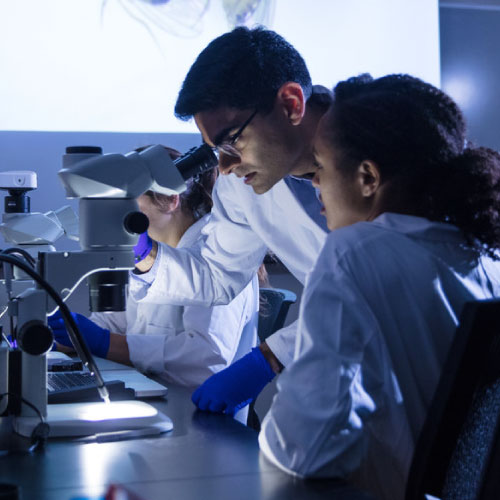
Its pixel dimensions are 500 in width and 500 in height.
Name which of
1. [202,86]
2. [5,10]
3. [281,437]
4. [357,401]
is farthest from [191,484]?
[5,10]

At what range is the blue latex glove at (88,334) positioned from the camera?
1997mm

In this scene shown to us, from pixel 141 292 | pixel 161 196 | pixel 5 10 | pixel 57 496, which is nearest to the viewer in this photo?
pixel 57 496

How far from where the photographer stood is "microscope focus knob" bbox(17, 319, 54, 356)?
3.69 feet

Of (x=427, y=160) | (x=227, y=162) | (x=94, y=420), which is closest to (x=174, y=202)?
(x=227, y=162)

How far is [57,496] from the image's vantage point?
880 millimetres

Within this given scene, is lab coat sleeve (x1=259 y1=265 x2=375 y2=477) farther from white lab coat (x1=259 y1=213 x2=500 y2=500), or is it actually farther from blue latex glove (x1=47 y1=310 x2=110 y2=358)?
blue latex glove (x1=47 y1=310 x2=110 y2=358)

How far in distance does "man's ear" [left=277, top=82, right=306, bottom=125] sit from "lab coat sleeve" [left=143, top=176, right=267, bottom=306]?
17.9 inches

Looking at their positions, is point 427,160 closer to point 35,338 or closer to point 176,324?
point 35,338

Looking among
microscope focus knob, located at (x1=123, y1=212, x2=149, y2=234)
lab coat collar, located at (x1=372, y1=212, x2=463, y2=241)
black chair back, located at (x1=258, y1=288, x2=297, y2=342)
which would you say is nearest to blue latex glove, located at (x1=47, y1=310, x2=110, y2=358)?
black chair back, located at (x1=258, y1=288, x2=297, y2=342)

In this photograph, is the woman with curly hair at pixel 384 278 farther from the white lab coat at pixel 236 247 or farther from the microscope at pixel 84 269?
the white lab coat at pixel 236 247

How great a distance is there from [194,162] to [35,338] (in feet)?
1.49

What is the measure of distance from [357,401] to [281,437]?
108 millimetres

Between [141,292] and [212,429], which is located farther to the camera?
[141,292]

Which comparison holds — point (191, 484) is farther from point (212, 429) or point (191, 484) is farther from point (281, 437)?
point (212, 429)
